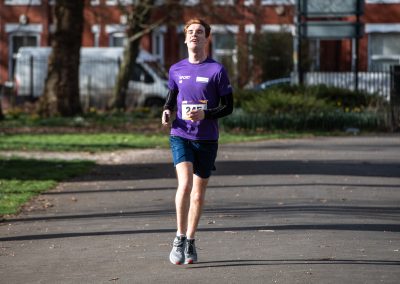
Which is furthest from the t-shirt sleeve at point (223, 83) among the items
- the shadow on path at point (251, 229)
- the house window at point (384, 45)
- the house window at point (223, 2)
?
the house window at point (384, 45)

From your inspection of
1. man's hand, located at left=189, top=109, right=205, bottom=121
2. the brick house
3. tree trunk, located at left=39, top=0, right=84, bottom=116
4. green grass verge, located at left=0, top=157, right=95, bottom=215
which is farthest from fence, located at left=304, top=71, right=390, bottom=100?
man's hand, located at left=189, top=109, right=205, bottom=121

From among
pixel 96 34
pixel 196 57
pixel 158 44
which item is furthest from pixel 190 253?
pixel 96 34

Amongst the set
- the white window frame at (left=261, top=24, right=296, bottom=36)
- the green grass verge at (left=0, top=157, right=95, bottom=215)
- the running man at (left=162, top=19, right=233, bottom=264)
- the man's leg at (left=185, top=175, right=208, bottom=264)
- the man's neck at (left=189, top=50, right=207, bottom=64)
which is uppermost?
the white window frame at (left=261, top=24, right=296, bottom=36)

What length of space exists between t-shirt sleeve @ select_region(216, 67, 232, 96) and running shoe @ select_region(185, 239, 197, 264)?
3.77 feet

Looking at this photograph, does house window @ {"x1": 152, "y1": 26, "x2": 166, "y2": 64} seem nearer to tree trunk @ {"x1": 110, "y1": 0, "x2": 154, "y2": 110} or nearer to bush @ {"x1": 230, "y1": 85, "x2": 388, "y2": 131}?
tree trunk @ {"x1": 110, "y1": 0, "x2": 154, "y2": 110}

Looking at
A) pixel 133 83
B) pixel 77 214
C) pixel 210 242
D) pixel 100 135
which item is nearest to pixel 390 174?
pixel 77 214

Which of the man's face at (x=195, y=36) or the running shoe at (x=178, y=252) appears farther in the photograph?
the man's face at (x=195, y=36)

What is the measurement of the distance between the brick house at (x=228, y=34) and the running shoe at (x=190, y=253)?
31.2 m

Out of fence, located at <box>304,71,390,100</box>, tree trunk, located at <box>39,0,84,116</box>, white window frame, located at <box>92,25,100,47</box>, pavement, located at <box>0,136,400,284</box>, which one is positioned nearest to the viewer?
pavement, located at <box>0,136,400,284</box>

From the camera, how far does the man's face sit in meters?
9.37

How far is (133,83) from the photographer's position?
41719 mm

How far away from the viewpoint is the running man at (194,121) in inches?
369

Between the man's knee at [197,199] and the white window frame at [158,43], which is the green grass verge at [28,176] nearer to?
the man's knee at [197,199]

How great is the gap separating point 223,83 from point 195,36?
42cm
